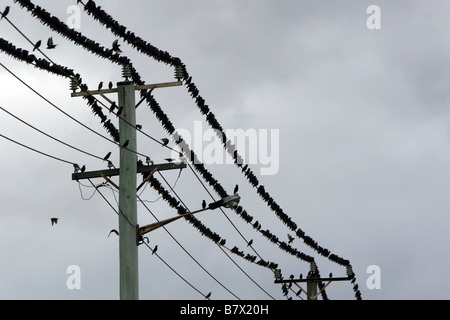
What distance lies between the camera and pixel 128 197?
17.0 m

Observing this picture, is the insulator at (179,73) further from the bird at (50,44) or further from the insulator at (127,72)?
the bird at (50,44)

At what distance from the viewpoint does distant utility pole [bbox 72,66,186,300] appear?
16.7m

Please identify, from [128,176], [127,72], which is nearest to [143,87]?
[127,72]

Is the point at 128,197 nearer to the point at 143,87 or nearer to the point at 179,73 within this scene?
the point at 143,87

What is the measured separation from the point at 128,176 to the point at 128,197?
1.25 ft

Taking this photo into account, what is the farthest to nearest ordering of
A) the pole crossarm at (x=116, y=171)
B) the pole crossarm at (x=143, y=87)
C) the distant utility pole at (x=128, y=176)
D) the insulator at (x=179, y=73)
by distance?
the insulator at (x=179, y=73), the pole crossarm at (x=143, y=87), the pole crossarm at (x=116, y=171), the distant utility pole at (x=128, y=176)

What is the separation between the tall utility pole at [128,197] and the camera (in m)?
16.7

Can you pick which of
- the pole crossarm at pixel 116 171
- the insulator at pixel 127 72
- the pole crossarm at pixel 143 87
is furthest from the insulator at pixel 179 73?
the pole crossarm at pixel 116 171

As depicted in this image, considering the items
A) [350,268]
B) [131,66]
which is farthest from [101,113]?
[350,268]

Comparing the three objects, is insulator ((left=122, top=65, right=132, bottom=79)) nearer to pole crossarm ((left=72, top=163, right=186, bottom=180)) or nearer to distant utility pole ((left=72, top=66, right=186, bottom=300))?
distant utility pole ((left=72, top=66, right=186, bottom=300))

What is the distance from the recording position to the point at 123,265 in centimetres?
1669

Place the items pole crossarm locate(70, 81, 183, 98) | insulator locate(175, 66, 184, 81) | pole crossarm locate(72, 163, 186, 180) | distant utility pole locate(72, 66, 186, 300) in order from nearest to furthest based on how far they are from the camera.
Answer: distant utility pole locate(72, 66, 186, 300)
pole crossarm locate(72, 163, 186, 180)
pole crossarm locate(70, 81, 183, 98)
insulator locate(175, 66, 184, 81)

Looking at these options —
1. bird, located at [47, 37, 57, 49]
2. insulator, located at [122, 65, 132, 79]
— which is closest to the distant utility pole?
insulator, located at [122, 65, 132, 79]

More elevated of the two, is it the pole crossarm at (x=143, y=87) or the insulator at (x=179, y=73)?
the insulator at (x=179, y=73)
